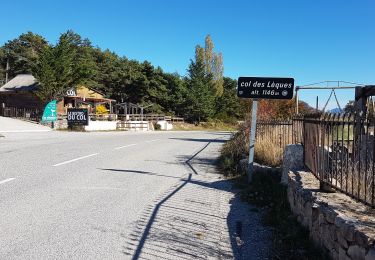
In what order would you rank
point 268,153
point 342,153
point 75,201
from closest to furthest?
point 342,153 < point 75,201 < point 268,153

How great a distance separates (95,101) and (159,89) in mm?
9856

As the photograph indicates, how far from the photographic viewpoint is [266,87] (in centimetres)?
995

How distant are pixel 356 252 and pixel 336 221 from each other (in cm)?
54

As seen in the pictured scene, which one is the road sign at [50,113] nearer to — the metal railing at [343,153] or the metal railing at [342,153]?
the metal railing at [342,153]

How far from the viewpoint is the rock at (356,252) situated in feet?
12.7

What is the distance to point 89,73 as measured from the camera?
152 feet

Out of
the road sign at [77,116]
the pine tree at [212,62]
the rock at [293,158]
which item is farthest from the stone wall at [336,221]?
the pine tree at [212,62]

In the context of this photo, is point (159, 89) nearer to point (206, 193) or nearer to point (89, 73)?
point (89, 73)

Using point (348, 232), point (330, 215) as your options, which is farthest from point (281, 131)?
point (348, 232)

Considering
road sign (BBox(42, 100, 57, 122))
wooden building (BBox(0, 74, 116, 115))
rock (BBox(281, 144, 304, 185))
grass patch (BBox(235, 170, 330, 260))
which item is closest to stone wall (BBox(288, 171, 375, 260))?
grass patch (BBox(235, 170, 330, 260))

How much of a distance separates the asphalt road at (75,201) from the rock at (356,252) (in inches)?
97.3

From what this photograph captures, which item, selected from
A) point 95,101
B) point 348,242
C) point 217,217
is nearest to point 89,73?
point 95,101

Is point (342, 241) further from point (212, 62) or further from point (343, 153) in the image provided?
point (212, 62)

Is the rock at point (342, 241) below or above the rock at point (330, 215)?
below
